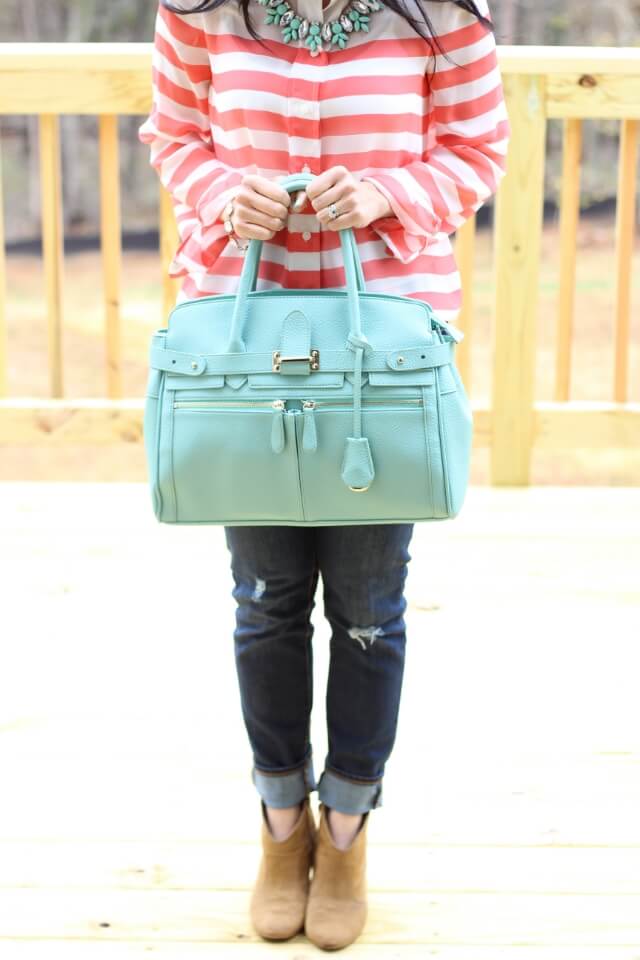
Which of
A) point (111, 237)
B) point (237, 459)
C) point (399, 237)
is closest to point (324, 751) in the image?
point (237, 459)

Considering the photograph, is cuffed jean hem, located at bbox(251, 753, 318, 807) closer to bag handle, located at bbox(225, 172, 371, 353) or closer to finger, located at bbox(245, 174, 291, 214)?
bag handle, located at bbox(225, 172, 371, 353)

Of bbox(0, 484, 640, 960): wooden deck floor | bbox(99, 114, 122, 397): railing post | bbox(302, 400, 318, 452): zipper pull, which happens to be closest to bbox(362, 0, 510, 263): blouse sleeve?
bbox(302, 400, 318, 452): zipper pull

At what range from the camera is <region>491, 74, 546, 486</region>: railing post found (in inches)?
116

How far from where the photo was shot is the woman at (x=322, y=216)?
4.26 feet

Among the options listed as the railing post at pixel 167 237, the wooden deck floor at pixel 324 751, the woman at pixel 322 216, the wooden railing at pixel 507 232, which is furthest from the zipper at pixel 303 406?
the railing post at pixel 167 237

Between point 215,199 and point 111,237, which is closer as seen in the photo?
point 215,199

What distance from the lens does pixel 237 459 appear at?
128cm

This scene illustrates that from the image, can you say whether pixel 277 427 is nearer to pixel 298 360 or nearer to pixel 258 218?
pixel 298 360

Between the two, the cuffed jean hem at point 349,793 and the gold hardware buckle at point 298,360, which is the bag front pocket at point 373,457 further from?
the cuffed jean hem at point 349,793

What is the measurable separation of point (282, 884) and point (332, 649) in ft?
0.98

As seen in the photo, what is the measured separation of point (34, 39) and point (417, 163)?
492 inches

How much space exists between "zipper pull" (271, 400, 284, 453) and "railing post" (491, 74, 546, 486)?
189 cm

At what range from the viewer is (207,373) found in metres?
1.28

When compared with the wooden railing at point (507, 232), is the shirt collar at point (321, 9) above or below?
above
